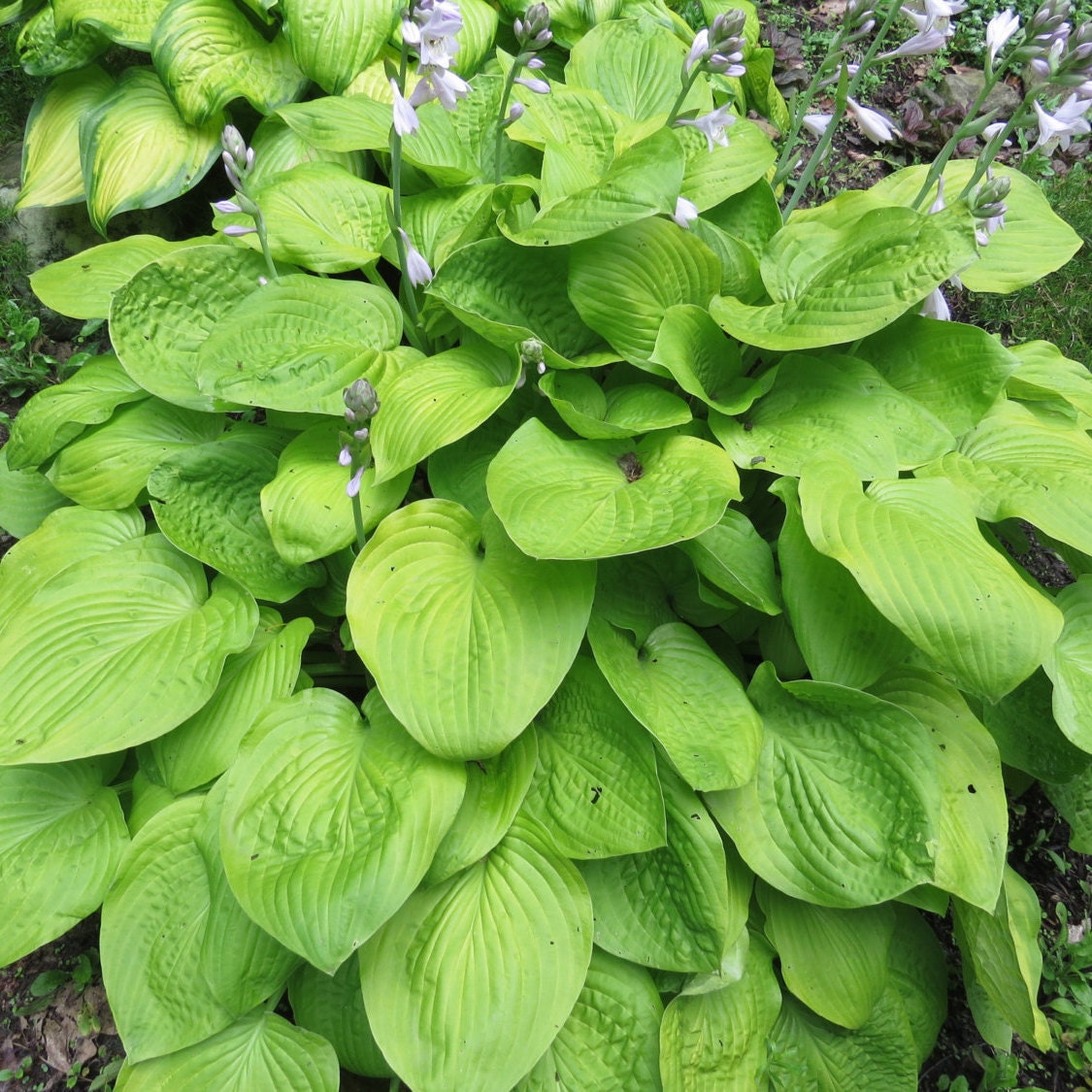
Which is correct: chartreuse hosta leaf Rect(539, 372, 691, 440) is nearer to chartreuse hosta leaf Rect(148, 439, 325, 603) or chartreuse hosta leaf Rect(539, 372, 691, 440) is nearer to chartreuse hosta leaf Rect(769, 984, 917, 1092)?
chartreuse hosta leaf Rect(148, 439, 325, 603)

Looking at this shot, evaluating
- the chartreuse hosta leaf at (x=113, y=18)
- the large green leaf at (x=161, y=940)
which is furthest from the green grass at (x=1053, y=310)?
the large green leaf at (x=161, y=940)

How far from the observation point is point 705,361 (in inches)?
87.7

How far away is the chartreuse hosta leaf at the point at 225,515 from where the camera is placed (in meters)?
2.11

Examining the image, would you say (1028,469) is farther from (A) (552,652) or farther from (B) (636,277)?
(A) (552,652)

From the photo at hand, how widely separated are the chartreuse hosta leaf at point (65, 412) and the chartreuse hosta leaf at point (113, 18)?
1230 mm

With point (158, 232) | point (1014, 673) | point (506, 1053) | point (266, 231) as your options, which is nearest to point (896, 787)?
point (1014, 673)

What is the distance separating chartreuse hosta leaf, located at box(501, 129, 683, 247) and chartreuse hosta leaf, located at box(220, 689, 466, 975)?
1211 millimetres

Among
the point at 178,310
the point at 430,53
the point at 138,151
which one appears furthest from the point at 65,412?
the point at 430,53

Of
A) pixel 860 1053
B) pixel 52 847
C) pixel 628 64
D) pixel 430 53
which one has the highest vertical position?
pixel 430 53

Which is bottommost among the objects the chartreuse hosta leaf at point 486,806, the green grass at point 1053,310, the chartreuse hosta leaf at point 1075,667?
the chartreuse hosta leaf at point 486,806

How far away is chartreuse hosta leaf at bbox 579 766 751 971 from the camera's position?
1.81 meters

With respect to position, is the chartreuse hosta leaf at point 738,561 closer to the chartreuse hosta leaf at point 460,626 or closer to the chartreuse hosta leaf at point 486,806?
the chartreuse hosta leaf at point 460,626

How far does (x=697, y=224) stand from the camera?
2311 mm

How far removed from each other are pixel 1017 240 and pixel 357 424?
2.15 meters
